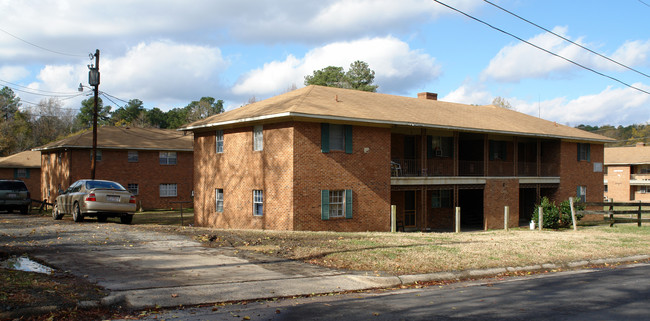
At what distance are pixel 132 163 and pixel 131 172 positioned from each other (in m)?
0.66

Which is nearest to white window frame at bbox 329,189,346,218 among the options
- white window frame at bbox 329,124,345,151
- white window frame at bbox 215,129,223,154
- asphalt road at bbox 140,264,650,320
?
white window frame at bbox 329,124,345,151

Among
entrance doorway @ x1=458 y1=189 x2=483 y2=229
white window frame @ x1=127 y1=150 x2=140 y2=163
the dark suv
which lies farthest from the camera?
white window frame @ x1=127 y1=150 x2=140 y2=163

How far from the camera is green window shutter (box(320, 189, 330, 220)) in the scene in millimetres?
22281

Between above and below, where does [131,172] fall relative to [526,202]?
above

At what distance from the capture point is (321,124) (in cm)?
2217

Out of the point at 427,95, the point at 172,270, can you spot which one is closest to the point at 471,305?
the point at 172,270

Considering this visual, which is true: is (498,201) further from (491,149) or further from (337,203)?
(337,203)

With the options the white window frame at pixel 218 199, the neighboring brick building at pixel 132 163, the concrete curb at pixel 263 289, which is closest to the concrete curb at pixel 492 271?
the concrete curb at pixel 263 289

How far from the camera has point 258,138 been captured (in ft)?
77.3

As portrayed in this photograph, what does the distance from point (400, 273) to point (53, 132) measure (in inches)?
3395

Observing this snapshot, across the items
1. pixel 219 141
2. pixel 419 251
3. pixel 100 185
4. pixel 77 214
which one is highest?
pixel 219 141

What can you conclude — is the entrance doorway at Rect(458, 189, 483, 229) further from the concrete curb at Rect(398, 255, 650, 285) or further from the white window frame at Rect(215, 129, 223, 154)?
the concrete curb at Rect(398, 255, 650, 285)

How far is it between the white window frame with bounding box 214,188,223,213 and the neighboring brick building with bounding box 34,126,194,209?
1353 centimetres

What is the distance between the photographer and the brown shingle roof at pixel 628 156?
191 feet
